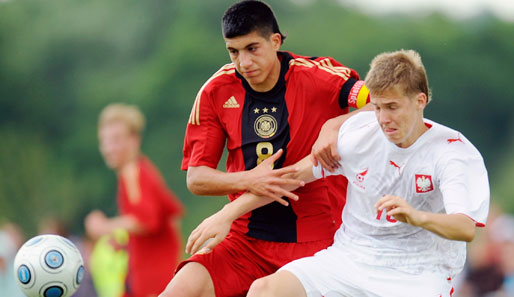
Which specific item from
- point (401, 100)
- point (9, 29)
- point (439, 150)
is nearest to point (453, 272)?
point (439, 150)

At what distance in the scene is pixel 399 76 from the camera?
4781mm

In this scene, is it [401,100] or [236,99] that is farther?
[236,99]

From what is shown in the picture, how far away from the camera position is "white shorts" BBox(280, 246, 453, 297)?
491cm

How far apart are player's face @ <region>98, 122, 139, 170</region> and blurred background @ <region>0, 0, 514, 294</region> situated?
24.9 feet

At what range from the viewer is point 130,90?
78.1 feet

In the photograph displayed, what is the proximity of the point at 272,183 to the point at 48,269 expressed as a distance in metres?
1.68

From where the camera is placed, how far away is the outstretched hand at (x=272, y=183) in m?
5.34

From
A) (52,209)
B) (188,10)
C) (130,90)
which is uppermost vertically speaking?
(188,10)

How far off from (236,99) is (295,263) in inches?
43.9

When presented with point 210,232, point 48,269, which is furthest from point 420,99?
point 48,269

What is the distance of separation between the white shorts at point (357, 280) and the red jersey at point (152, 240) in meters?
4.44

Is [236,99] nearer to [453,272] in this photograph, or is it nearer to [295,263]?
[295,263]

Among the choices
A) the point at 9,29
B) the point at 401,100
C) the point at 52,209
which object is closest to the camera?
the point at 401,100

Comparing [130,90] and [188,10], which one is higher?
[188,10]
